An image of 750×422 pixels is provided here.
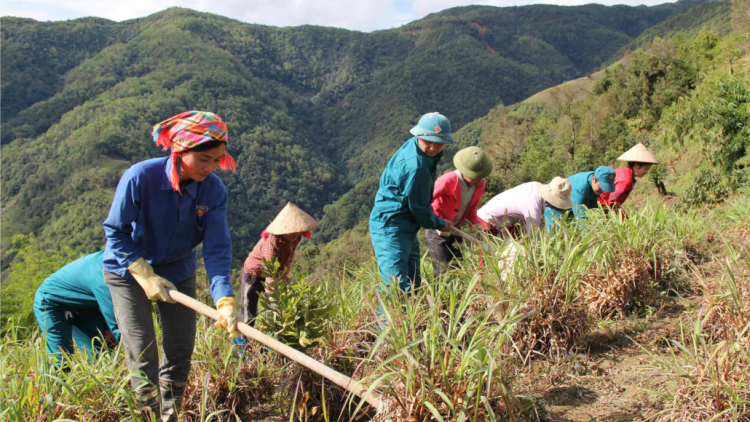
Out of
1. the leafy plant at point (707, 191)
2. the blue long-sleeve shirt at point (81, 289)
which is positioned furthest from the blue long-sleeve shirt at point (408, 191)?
the leafy plant at point (707, 191)

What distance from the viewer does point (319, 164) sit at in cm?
10562

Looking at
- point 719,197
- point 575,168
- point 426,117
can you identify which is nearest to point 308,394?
point 426,117

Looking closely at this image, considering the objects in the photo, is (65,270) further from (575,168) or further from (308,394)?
(575,168)

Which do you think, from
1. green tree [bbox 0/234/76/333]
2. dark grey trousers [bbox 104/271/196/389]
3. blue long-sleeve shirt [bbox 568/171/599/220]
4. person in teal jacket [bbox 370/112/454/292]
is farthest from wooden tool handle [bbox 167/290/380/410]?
green tree [bbox 0/234/76/333]

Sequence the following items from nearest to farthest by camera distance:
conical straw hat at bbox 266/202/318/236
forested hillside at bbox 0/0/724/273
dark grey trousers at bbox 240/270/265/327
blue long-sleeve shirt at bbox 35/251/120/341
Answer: blue long-sleeve shirt at bbox 35/251/120/341
conical straw hat at bbox 266/202/318/236
dark grey trousers at bbox 240/270/265/327
forested hillside at bbox 0/0/724/273

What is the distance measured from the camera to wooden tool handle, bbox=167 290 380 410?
193 centimetres

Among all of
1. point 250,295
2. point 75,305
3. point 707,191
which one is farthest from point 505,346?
point 707,191

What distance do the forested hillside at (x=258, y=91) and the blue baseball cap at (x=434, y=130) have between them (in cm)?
5443

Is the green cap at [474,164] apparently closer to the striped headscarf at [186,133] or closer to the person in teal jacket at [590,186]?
the person in teal jacket at [590,186]

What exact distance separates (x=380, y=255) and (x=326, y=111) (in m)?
141

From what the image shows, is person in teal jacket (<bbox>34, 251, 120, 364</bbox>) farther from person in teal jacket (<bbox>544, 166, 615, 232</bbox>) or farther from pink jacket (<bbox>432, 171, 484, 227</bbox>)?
person in teal jacket (<bbox>544, 166, 615, 232</bbox>)

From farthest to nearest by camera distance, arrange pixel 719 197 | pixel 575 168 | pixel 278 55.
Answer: pixel 278 55 < pixel 575 168 < pixel 719 197

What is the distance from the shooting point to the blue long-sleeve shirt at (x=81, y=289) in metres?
2.63

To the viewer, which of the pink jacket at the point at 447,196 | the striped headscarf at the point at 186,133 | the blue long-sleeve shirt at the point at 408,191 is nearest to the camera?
the striped headscarf at the point at 186,133
